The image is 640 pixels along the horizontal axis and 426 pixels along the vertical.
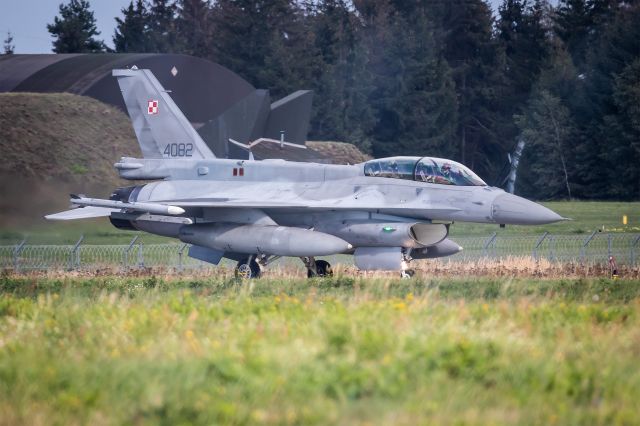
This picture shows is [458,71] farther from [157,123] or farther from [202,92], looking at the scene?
[157,123]

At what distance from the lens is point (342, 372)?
29.9 ft

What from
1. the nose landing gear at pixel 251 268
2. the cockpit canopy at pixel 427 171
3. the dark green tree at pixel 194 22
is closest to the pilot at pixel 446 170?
the cockpit canopy at pixel 427 171

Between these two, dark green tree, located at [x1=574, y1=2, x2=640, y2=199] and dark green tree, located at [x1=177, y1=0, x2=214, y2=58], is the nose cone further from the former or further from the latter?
dark green tree, located at [x1=177, y1=0, x2=214, y2=58]

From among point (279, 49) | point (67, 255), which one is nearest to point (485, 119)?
point (279, 49)

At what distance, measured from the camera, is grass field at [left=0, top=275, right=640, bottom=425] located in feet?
27.3

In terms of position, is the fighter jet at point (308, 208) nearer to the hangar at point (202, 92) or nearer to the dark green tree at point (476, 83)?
the hangar at point (202, 92)

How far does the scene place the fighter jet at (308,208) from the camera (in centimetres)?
2039

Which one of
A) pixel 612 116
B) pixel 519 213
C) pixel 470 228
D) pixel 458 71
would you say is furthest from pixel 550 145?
pixel 519 213

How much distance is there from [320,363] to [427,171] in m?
12.0

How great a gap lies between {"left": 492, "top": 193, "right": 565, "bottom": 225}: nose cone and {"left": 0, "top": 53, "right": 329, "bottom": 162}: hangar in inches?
978

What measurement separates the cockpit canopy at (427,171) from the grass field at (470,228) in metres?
11.7

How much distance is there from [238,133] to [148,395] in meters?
38.4

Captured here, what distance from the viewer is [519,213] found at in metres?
19.8

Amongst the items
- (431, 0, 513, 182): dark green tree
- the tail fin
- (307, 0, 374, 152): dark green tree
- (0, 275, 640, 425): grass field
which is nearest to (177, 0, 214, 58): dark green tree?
(307, 0, 374, 152): dark green tree
